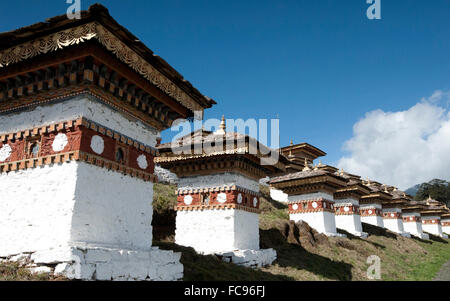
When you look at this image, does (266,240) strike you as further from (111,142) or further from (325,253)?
(111,142)

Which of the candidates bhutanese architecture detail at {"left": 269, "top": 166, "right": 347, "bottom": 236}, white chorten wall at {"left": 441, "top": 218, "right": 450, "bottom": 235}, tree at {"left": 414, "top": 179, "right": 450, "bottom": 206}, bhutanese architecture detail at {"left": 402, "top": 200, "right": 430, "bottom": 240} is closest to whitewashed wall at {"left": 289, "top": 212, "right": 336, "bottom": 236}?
bhutanese architecture detail at {"left": 269, "top": 166, "right": 347, "bottom": 236}

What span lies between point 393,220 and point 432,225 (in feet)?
42.8

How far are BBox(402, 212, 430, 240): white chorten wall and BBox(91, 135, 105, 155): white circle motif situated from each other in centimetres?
3572

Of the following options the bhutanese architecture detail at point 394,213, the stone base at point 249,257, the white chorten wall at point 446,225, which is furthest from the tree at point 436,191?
the stone base at point 249,257

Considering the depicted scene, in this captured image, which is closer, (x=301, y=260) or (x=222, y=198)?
(x=222, y=198)

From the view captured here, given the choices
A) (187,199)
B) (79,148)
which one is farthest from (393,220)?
(79,148)

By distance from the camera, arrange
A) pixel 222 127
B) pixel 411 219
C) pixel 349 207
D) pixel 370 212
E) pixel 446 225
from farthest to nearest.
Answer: pixel 446 225, pixel 411 219, pixel 370 212, pixel 349 207, pixel 222 127

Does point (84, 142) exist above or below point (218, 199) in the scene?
above

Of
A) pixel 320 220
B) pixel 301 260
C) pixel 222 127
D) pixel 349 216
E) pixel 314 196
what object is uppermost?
pixel 222 127

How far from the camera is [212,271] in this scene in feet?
29.1

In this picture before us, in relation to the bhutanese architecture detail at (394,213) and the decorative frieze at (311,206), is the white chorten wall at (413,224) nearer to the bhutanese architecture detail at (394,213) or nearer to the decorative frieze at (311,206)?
the bhutanese architecture detail at (394,213)

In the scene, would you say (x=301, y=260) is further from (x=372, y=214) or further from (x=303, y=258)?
(x=372, y=214)

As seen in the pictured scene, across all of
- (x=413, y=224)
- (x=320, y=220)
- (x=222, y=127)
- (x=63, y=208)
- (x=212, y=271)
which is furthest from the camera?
(x=413, y=224)

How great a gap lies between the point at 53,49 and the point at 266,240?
37.6 ft
